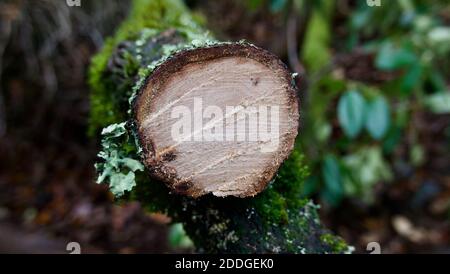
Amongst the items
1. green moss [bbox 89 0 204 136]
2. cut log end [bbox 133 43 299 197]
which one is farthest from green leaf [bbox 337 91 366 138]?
cut log end [bbox 133 43 299 197]

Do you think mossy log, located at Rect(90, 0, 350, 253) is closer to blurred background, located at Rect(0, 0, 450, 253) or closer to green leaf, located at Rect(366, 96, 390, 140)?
green leaf, located at Rect(366, 96, 390, 140)

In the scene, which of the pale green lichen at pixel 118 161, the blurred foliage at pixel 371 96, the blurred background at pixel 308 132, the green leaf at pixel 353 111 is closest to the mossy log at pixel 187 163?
the pale green lichen at pixel 118 161

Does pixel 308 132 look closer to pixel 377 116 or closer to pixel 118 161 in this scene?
pixel 377 116

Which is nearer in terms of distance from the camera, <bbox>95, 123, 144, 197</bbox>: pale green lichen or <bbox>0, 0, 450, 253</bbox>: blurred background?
<bbox>95, 123, 144, 197</bbox>: pale green lichen

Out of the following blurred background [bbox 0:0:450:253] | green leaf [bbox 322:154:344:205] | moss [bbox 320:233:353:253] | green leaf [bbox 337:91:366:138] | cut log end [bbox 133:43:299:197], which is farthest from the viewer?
blurred background [bbox 0:0:450:253]

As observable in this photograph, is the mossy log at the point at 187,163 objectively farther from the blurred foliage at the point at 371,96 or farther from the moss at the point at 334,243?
the blurred foliage at the point at 371,96

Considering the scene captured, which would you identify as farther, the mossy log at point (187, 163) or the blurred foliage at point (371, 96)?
the blurred foliage at point (371, 96)

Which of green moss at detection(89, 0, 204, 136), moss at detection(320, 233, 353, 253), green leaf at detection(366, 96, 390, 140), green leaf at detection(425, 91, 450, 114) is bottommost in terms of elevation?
moss at detection(320, 233, 353, 253)
